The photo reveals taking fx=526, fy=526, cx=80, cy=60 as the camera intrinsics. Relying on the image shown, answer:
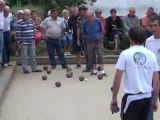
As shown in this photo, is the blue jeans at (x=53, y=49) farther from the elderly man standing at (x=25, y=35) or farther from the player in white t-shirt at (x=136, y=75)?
the player in white t-shirt at (x=136, y=75)

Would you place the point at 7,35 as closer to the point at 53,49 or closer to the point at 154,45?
the point at 53,49

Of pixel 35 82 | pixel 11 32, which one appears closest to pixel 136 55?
pixel 35 82

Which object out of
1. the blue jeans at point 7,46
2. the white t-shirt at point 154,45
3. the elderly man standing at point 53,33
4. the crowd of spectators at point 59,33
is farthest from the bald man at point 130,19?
the white t-shirt at point 154,45

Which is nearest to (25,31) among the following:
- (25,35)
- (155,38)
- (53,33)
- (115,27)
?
(25,35)

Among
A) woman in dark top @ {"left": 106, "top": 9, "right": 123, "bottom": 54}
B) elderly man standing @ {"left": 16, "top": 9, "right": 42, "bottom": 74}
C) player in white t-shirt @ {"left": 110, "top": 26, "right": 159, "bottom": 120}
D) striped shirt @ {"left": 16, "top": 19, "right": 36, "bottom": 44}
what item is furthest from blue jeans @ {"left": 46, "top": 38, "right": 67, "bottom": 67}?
player in white t-shirt @ {"left": 110, "top": 26, "right": 159, "bottom": 120}

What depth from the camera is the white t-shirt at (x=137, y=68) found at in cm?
575

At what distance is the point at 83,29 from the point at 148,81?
7898 mm

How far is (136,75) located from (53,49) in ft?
31.0

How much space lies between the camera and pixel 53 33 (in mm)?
14719

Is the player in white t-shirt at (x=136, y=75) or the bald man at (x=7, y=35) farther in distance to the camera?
the bald man at (x=7, y=35)

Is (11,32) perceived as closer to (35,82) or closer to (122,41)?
(35,82)

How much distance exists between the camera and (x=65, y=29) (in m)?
14.9

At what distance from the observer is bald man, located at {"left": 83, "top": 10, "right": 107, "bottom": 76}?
13.4 meters

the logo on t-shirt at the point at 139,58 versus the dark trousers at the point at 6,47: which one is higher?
the logo on t-shirt at the point at 139,58
